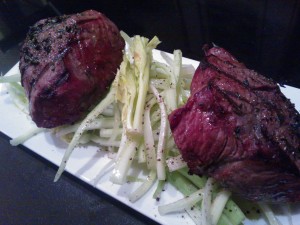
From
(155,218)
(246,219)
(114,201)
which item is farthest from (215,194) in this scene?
(114,201)

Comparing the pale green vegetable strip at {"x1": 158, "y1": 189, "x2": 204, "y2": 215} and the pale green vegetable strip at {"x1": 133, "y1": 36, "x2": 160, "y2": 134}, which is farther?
the pale green vegetable strip at {"x1": 133, "y1": 36, "x2": 160, "y2": 134}

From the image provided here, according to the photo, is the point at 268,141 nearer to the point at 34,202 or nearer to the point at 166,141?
the point at 166,141

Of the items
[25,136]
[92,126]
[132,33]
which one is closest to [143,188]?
[92,126]

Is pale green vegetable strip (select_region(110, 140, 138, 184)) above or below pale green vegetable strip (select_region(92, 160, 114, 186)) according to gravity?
above

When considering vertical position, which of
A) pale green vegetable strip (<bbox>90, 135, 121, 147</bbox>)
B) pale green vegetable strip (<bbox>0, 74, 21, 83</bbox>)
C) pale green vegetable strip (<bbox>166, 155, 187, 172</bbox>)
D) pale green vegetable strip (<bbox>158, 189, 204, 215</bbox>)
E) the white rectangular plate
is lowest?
the white rectangular plate

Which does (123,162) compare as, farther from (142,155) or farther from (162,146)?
(162,146)

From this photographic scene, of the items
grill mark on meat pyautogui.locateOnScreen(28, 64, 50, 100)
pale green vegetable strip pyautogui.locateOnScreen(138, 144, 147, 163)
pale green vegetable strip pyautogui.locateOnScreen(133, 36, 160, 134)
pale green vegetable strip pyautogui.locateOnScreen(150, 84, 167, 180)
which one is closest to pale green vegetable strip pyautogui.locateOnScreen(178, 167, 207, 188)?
pale green vegetable strip pyautogui.locateOnScreen(150, 84, 167, 180)

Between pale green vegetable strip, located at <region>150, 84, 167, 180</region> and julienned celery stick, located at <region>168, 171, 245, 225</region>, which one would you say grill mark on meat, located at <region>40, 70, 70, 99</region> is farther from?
julienned celery stick, located at <region>168, 171, 245, 225</region>

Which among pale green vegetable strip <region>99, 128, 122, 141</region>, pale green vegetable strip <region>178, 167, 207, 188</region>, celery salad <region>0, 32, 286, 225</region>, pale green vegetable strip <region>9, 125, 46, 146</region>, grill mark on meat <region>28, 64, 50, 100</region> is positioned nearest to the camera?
celery salad <region>0, 32, 286, 225</region>
